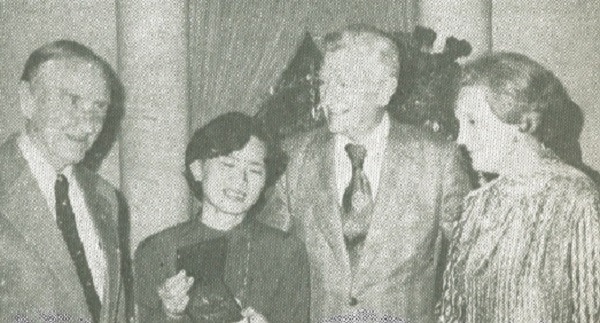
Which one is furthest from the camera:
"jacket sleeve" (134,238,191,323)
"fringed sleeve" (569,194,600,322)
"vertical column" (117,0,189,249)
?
"vertical column" (117,0,189,249)

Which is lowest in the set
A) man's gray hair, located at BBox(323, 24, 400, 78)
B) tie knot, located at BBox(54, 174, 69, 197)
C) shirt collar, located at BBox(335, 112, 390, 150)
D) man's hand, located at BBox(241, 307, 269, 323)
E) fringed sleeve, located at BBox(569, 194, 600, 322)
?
man's hand, located at BBox(241, 307, 269, 323)

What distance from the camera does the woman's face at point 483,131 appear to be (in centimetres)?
195

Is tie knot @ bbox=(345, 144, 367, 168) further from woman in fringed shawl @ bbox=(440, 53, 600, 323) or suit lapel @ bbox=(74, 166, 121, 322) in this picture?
suit lapel @ bbox=(74, 166, 121, 322)

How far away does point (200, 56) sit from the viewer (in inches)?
88.1

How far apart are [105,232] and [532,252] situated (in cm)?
109

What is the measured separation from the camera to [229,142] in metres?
1.95

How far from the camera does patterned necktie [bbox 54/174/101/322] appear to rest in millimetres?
1977

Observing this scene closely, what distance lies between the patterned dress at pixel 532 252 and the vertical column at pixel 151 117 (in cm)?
79

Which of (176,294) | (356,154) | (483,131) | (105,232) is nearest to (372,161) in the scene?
(356,154)

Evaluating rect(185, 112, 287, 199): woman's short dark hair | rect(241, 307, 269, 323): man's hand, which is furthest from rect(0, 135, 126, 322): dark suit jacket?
rect(241, 307, 269, 323): man's hand

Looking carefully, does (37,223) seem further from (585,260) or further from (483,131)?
(585,260)

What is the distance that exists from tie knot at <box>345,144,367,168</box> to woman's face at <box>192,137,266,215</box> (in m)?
0.24

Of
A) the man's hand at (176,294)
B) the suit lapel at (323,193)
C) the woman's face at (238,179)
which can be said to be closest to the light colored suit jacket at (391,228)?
the suit lapel at (323,193)

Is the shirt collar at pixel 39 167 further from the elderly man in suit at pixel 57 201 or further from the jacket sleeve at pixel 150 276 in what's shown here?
the jacket sleeve at pixel 150 276
